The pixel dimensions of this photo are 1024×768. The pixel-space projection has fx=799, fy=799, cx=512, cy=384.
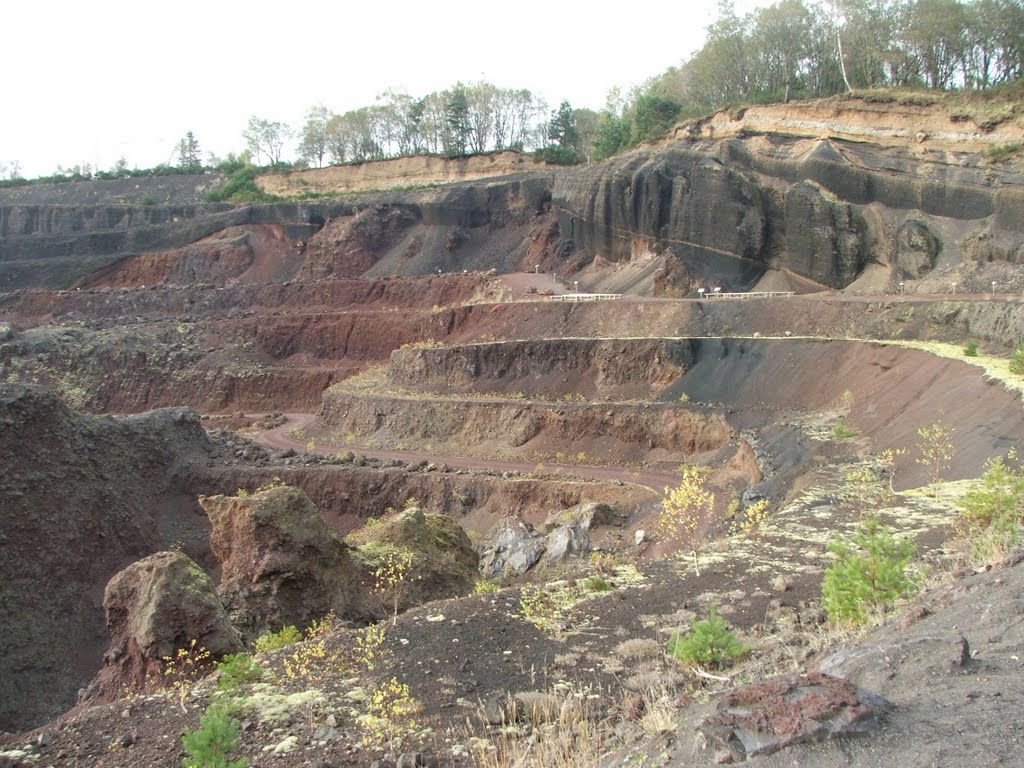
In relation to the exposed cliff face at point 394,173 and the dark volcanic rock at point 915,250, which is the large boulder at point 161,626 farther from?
the exposed cliff face at point 394,173

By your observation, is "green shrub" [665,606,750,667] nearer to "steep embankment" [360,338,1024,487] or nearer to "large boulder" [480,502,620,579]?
"large boulder" [480,502,620,579]

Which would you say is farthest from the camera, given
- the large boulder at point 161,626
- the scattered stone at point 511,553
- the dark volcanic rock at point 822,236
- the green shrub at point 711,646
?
the dark volcanic rock at point 822,236

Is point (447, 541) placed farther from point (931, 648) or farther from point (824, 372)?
point (824, 372)

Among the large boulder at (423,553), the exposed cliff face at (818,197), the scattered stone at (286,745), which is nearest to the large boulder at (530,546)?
the large boulder at (423,553)

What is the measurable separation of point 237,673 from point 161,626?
350cm

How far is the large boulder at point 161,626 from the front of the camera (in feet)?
37.7

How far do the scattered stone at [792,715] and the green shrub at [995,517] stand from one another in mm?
4656

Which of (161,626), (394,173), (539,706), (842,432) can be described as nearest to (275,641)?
(161,626)

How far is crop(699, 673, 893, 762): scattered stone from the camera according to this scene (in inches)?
175

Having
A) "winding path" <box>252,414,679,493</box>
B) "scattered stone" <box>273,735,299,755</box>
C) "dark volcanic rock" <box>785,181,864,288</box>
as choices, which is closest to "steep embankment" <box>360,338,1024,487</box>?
"winding path" <box>252,414,679,493</box>

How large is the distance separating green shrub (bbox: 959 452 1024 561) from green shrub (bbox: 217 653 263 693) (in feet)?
26.0

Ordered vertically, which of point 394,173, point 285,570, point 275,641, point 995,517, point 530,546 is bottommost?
point 530,546

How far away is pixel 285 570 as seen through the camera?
46.5 ft

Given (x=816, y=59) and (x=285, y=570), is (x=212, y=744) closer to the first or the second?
(x=285, y=570)
